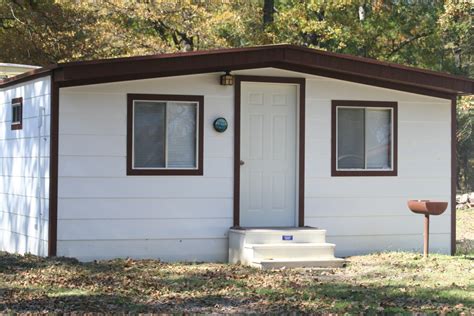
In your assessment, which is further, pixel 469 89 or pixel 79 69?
pixel 469 89

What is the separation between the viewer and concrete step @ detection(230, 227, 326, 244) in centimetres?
1098

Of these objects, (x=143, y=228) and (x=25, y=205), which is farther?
(x=25, y=205)

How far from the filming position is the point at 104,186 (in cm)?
1096

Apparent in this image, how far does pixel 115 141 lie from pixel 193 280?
8.63ft

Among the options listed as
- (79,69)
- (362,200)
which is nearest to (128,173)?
(79,69)

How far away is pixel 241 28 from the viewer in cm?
2419

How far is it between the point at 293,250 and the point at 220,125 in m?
2.04

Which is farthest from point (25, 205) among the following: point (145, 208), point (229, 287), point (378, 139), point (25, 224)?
point (378, 139)

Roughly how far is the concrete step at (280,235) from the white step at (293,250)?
14 cm

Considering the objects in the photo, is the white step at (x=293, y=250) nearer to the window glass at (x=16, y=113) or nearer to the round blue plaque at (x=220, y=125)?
the round blue plaque at (x=220, y=125)

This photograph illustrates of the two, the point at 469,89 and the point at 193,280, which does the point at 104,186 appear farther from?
the point at 469,89

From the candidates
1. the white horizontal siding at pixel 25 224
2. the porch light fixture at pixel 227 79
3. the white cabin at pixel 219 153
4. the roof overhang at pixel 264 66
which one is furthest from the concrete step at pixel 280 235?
the white horizontal siding at pixel 25 224

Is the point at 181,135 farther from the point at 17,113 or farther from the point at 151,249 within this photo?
the point at 17,113

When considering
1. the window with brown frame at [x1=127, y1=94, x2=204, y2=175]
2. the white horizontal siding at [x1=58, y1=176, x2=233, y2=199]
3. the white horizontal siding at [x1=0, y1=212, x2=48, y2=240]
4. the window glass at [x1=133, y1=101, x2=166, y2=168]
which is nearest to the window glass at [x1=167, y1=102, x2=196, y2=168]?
the window with brown frame at [x1=127, y1=94, x2=204, y2=175]
